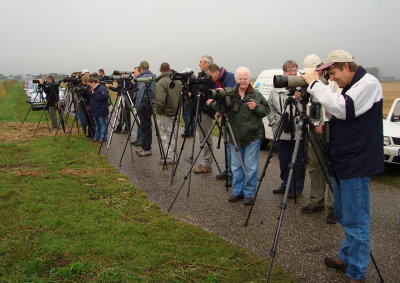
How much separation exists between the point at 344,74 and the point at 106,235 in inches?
124

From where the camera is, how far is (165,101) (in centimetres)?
722

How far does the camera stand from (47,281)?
3059 mm

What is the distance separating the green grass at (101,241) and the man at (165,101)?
189cm

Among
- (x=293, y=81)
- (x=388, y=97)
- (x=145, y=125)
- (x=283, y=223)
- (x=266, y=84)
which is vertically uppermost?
(x=293, y=81)

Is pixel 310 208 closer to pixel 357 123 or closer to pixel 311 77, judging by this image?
pixel 357 123

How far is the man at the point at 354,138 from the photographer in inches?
107

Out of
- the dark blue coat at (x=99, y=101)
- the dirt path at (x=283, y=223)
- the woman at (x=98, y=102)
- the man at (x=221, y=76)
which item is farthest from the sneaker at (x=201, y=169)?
the dark blue coat at (x=99, y=101)

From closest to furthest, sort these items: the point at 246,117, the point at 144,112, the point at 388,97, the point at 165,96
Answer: the point at 246,117 → the point at 165,96 → the point at 144,112 → the point at 388,97

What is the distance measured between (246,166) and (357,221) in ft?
7.44

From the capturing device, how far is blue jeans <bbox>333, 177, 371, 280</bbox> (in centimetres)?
290

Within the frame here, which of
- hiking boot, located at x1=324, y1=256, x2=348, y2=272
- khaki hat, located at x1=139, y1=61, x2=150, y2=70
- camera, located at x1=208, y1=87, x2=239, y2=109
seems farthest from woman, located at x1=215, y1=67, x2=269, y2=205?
khaki hat, located at x1=139, y1=61, x2=150, y2=70

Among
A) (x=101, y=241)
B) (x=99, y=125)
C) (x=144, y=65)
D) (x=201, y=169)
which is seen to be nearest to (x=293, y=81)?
(x=101, y=241)

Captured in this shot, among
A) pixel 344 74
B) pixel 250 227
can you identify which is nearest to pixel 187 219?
pixel 250 227

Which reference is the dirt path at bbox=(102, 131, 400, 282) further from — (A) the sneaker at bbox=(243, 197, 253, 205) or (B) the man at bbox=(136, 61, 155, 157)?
(B) the man at bbox=(136, 61, 155, 157)
